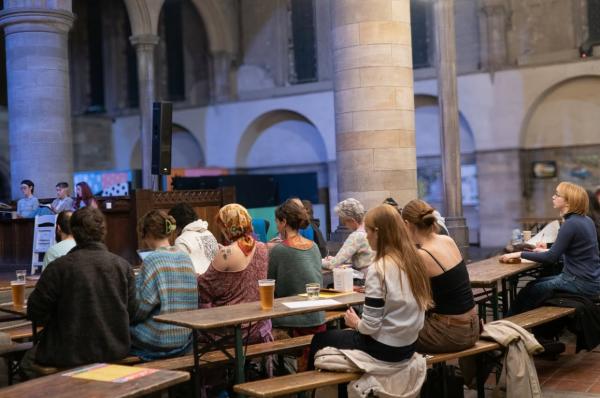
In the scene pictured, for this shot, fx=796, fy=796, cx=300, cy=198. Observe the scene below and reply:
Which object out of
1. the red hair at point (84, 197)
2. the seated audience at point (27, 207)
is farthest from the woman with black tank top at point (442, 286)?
the seated audience at point (27, 207)

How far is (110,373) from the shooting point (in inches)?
130

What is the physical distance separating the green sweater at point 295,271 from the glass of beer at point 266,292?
0.76m

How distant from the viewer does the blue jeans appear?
607 centimetres

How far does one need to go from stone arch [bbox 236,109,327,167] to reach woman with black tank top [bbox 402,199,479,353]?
52.5ft

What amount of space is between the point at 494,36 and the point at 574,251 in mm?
12922

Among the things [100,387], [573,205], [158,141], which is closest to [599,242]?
[573,205]

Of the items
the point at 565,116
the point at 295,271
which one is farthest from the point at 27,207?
the point at 565,116

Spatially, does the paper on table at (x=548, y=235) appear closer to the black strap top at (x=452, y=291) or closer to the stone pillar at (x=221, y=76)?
the black strap top at (x=452, y=291)

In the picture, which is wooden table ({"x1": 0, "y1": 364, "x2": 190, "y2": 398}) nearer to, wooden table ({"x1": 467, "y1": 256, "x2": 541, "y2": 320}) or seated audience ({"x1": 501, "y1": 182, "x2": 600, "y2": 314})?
wooden table ({"x1": 467, "y1": 256, "x2": 541, "y2": 320})

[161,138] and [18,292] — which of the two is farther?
[161,138]

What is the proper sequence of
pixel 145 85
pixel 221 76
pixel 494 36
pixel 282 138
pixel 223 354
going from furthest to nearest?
pixel 221 76
pixel 282 138
pixel 145 85
pixel 494 36
pixel 223 354

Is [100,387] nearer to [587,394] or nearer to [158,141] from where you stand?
[587,394]

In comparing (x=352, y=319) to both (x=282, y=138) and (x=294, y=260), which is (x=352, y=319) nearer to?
(x=294, y=260)

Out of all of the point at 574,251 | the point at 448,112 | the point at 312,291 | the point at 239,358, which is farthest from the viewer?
the point at 448,112
